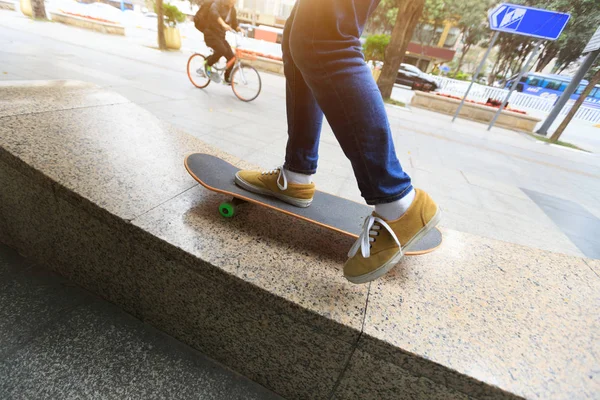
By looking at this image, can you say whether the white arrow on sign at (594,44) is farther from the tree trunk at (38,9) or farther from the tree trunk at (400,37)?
the tree trunk at (38,9)

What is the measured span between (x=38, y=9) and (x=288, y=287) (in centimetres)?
1901

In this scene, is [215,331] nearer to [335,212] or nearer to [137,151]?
[335,212]

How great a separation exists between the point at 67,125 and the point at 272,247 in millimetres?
1677

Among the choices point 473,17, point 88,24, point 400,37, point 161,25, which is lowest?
point 88,24

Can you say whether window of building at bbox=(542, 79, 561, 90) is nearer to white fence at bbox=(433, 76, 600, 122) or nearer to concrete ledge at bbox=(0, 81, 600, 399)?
white fence at bbox=(433, 76, 600, 122)

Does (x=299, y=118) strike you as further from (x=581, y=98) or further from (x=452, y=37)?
(x=452, y=37)

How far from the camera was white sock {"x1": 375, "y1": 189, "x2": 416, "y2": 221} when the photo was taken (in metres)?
1.16

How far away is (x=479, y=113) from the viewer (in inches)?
450

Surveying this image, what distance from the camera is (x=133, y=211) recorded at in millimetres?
1342

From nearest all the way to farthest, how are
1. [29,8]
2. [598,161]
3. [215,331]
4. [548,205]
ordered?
[215,331] → [548,205] → [598,161] → [29,8]

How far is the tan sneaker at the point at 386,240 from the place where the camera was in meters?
1.13

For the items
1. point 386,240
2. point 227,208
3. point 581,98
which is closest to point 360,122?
point 386,240

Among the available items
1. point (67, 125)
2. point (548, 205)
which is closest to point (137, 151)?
point (67, 125)

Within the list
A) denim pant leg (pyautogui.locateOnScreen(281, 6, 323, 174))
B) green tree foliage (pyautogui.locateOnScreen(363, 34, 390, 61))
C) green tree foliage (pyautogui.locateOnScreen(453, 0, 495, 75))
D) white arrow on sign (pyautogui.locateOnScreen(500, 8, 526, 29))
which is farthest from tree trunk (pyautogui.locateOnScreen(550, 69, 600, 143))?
green tree foliage (pyautogui.locateOnScreen(453, 0, 495, 75))
